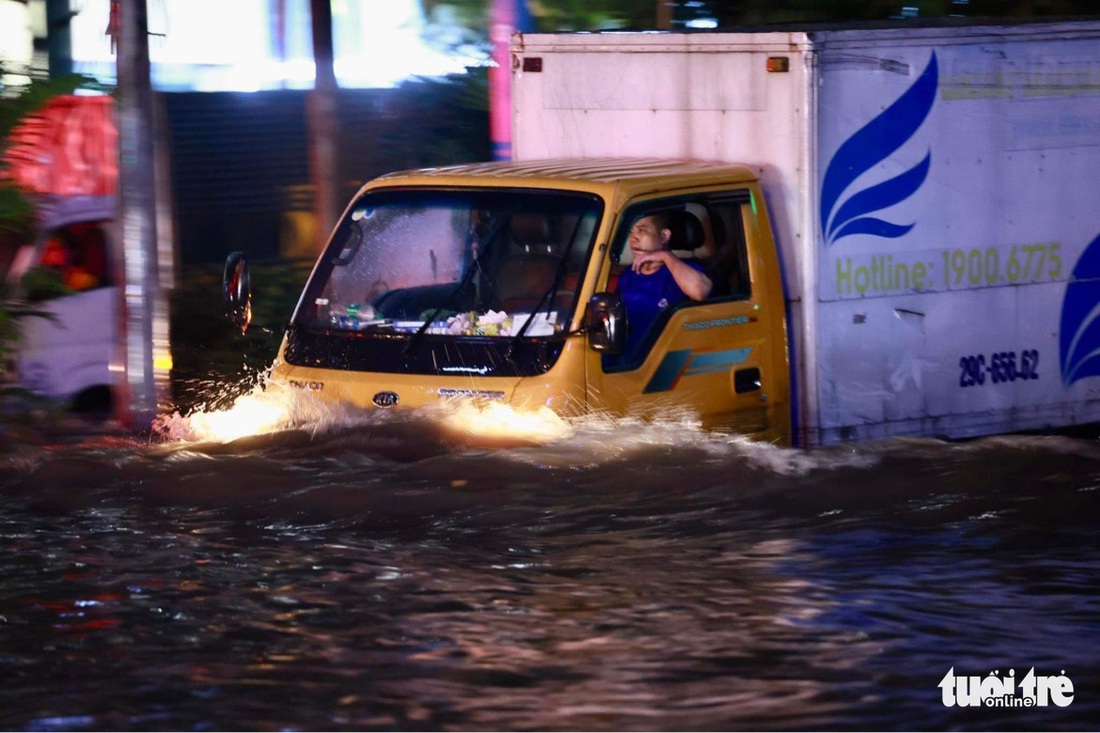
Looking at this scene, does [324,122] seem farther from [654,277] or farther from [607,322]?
[607,322]

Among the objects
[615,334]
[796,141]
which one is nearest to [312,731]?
[615,334]

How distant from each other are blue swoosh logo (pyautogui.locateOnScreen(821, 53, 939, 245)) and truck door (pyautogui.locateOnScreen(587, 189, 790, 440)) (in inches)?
14.7

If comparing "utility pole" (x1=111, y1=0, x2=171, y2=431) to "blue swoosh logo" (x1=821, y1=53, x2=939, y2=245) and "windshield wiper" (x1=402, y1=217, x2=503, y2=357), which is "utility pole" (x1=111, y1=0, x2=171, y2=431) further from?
"blue swoosh logo" (x1=821, y1=53, x2=939, y2=245)

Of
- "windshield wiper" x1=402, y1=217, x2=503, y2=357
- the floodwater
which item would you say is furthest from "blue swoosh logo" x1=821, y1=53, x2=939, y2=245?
"windshield wiper" x1=402, y1=217, x2=503, y2=357

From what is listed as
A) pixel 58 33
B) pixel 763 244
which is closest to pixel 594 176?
pixel 763 244

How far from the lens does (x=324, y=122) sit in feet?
42.3

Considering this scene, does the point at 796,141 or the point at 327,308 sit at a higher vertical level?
the point at 796,141

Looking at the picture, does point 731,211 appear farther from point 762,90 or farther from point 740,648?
point 740,648

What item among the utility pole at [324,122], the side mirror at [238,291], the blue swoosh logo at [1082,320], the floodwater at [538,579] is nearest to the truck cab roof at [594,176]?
the side mirror at [238,291]

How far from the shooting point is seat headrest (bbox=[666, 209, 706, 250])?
891cm

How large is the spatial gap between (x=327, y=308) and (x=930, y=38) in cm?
329

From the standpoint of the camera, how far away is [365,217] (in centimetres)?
912

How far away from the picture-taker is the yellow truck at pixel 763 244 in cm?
852

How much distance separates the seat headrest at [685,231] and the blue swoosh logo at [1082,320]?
2313 mm
